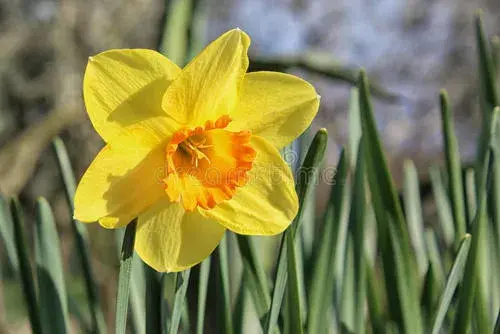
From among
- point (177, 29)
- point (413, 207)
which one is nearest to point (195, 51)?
point (177, 29)

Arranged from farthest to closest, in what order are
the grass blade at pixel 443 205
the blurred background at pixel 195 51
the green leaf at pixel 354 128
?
the blurred background at pixel 195 51 → the grass blade at pixel 443 205 → the green leaf at pixel 354 128

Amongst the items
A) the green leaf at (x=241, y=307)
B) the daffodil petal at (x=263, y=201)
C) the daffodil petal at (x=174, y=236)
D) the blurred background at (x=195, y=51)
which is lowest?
the blurred background at (x=195, y=51)

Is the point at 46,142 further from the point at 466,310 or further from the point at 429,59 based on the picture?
the point at 429,59

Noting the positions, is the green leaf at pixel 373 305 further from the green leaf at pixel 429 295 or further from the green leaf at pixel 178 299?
the green leaf at pixel 178 299

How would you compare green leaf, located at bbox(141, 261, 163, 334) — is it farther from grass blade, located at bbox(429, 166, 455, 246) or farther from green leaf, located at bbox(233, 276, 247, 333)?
grass blade, located at bbox(429, 166, 455, 246)

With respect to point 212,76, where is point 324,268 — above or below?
below

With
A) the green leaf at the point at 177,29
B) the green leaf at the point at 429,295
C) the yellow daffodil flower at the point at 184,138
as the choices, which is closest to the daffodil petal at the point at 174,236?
the yellow daffodil flower at the point at 184,138

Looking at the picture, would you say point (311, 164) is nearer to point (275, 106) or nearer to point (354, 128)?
point (275, 106)
